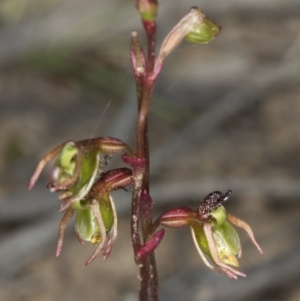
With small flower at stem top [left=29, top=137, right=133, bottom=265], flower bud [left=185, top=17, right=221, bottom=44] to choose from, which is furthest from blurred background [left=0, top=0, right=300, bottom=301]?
flower bud [left=185, top=17, right=221, bottom=44]

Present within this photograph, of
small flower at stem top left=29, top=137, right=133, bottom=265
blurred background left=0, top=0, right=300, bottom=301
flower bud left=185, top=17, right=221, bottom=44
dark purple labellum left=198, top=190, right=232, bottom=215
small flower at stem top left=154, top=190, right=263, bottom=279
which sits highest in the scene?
flower bud left=185, top=17, right=221, bottom=44

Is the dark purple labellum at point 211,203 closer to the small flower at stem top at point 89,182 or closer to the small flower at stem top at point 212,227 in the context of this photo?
the small flower at stem top at point 212,227

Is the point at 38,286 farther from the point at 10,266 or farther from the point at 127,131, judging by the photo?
the point at 127,131

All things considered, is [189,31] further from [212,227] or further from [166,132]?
[166,132]

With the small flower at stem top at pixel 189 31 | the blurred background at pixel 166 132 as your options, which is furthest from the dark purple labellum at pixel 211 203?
the blurred background at pixel 166 132

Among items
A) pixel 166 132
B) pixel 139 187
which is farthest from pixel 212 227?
pixel 166 132

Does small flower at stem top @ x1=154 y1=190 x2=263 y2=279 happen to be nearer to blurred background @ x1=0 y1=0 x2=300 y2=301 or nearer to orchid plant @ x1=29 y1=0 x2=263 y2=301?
orchid plant @ x1=29 y1=0 x2=263 y2=301

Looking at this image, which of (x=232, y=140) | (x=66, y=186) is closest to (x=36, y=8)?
(x=232, y=140)

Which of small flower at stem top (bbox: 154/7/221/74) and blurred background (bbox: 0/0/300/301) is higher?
small flower at stem top (bbox: 154/7/221/74)
